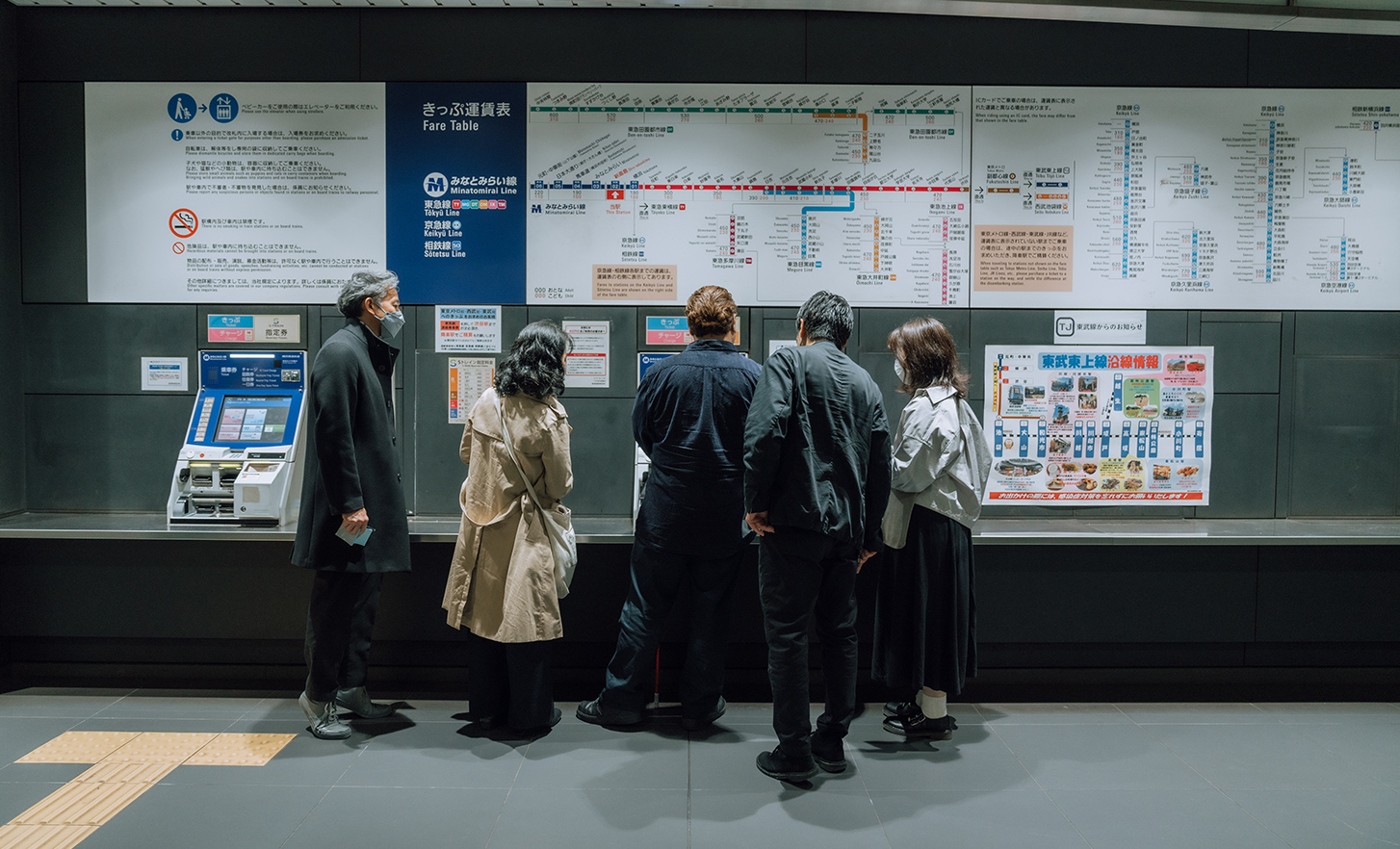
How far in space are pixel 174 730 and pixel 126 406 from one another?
5.27 ft

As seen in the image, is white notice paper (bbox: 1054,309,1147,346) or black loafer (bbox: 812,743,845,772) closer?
black loafer (bbox: 812,743,845,772)

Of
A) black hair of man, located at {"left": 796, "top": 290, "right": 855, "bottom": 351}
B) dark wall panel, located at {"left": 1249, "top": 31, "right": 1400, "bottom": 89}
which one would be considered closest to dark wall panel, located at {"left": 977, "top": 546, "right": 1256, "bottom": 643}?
black hair of man, located at {"left": 796, "top": 290, "right": 855, "bottom": 351}

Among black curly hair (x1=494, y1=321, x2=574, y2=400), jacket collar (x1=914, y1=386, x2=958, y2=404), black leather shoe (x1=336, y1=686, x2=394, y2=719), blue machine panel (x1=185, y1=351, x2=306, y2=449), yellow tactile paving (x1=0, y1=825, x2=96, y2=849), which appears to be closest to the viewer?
yellow tactile paving (x1=0, y1=825, x2=96, y2=849)

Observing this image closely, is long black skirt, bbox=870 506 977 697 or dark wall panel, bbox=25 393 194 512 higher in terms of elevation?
dark wall panel, bbox=25 393 194 512

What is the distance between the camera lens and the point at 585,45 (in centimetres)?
380

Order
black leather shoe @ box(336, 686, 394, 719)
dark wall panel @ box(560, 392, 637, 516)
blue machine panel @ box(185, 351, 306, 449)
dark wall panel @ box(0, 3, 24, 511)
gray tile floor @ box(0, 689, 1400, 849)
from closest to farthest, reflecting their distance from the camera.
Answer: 1. gray tile floor @ box(0, 689, 1400, 849)
2. black leather shoe @ box(336, 686, 394, 719)
3. blue machine panel @ box(185, 351, 306, 449)
4. dark wall panel @ box(0, 3, 24, 511)
5. dark wall panel @ box(560, 392, 637, 516)

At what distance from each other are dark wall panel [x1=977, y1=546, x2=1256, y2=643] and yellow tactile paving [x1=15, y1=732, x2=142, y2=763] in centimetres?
367

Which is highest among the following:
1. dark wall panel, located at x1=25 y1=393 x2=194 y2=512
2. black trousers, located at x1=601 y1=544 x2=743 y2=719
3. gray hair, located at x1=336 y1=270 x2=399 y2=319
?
gray hair, located at x1=336 y1=270 x2=399 y2=319

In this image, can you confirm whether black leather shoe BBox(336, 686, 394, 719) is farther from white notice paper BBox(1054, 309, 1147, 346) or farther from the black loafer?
white notice paper BBox(1054, 309, 1147, 346)

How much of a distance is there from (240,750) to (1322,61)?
5.70 m

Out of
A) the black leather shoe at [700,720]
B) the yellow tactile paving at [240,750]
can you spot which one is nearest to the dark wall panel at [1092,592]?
the black leather shoe at [700,720]

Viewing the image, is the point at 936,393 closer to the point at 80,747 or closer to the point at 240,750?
the point at 240,750

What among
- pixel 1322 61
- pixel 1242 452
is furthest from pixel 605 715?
pixel 1322 61

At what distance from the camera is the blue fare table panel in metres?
3.81
